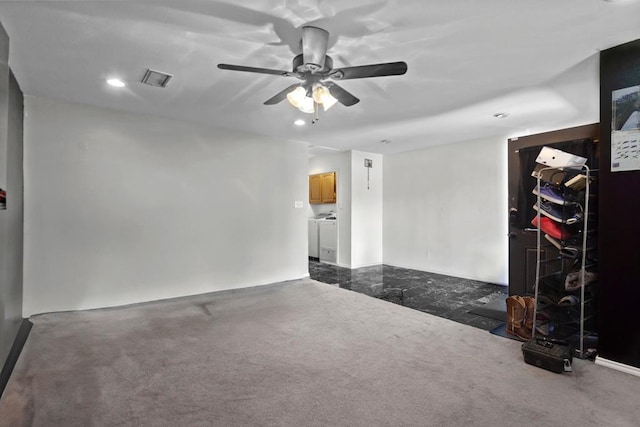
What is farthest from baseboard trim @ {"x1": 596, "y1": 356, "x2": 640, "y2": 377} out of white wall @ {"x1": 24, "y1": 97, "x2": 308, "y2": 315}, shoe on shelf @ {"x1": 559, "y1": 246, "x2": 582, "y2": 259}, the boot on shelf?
white wall @ {"x1": 24, "y1": 97, "x2": 308, "y2": 315}

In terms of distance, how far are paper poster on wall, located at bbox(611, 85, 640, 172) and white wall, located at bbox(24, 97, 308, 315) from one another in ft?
12.7

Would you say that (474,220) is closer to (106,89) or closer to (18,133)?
(106,89)

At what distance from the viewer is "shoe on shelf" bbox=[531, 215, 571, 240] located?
9.01 feet

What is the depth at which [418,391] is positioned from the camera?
2.05 meters

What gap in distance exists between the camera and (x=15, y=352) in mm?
2498

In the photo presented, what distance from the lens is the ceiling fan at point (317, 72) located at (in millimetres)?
2047

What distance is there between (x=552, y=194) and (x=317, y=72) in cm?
223

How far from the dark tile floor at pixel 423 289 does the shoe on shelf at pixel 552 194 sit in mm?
1352

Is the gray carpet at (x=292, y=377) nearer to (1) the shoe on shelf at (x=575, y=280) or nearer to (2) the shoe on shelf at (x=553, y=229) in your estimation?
(1) the shoe on shelf at (x=575, y=280)

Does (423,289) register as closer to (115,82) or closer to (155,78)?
(155,78)

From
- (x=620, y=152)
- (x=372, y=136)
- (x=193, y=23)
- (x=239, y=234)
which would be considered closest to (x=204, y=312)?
(x=239, y=234)

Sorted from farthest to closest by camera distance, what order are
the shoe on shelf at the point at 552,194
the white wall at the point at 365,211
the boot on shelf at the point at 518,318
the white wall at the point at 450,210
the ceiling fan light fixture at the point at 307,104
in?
the white wall at the point at 365,211 < the white wall at the point at 450,210 < the boot on shelf at the point at 518,318 < the shoe on shelf at the point at 552,194 < the ceiling fan light fixture at the point at 307,104

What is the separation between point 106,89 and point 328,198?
14.7ft

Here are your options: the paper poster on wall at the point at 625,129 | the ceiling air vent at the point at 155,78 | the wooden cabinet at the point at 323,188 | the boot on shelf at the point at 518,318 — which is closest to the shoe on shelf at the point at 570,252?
the boot on shelf at the point at 518,318
